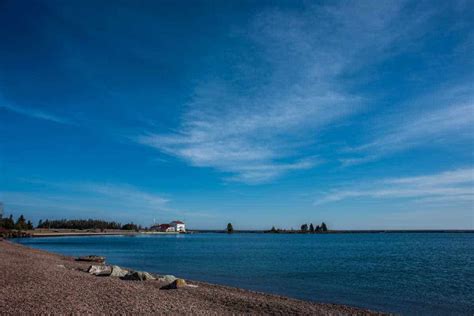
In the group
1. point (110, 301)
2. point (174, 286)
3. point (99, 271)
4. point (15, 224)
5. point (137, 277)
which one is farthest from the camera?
point (15, 224)

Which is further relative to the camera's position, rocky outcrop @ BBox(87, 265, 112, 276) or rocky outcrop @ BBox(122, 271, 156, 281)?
rocky outcrop @ BBox(87, 265, 112, 276)

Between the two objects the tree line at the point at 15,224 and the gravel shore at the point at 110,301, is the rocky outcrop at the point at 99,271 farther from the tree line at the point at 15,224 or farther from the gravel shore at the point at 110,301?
the tree line at the point at 15,224

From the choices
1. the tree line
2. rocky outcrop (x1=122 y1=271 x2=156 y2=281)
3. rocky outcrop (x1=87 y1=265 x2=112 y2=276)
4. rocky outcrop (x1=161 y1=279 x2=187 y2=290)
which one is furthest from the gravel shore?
the tree line

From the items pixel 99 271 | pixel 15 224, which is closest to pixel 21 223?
pixel 15 224

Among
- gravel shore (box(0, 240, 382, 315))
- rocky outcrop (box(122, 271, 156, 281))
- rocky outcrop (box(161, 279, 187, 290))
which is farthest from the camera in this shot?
rocky outcrop (box(122, 271, 156, 281))

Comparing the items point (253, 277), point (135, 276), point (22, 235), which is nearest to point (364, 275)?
point (253, 277)

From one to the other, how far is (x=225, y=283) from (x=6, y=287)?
14.1 meters

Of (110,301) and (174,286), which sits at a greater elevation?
(110,301)

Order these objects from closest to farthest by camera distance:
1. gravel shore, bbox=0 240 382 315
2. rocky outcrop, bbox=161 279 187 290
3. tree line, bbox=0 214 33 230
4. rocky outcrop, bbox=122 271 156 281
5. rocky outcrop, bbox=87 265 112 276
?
1. gravel shore, bbox=0 240 382 315
2. rocky outcrop, bbox=161 279 187 290
3. rocky outcrop, bbox=122 271 156 281
4. rocky outcrop, bbox=87 265 112 276
5. tree line, bbox=0 214 33 230

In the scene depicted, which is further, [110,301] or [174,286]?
[174,286]

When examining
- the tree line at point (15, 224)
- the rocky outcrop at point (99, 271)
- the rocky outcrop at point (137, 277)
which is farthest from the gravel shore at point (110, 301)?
the tree line at point (15, 224)

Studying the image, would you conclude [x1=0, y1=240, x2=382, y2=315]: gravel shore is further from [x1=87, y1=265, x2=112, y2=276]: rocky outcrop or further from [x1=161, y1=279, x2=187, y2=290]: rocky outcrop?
[x1=87, y1=265, x2=112, y2=276]: rocky outcrop

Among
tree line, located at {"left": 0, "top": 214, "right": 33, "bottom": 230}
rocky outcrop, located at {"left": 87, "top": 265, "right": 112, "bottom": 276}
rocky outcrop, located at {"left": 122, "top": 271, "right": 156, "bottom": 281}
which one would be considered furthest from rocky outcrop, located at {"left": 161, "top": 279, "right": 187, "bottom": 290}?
tree line, located at {"left": 0, "top": 214, "right": 33, "bottom": 230}

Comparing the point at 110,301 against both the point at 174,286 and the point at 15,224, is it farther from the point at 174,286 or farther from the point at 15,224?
the point at 15,224
